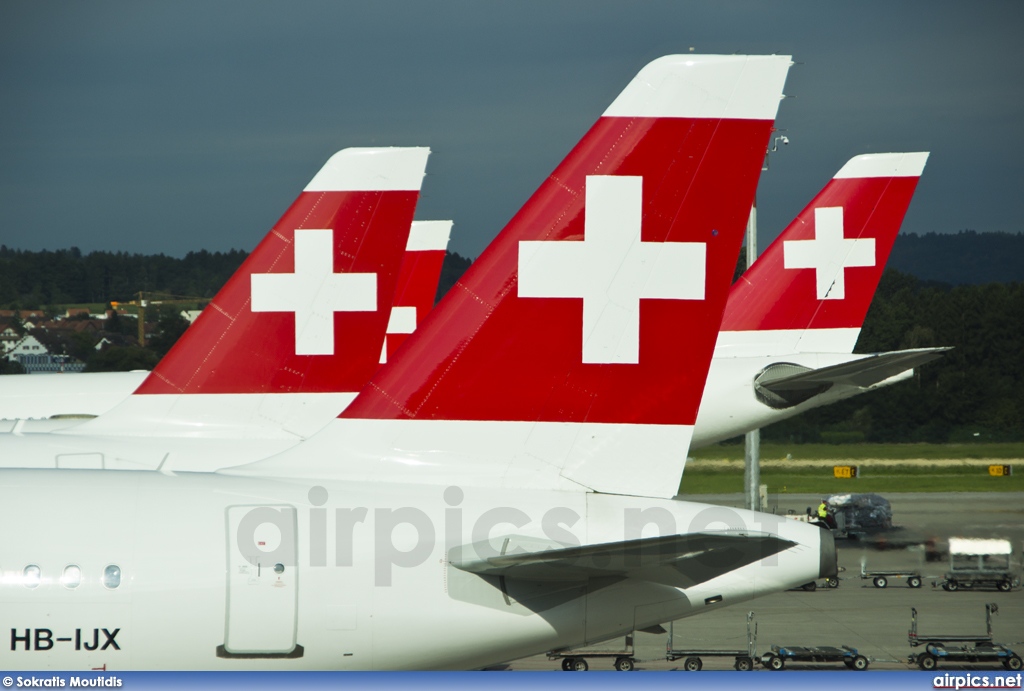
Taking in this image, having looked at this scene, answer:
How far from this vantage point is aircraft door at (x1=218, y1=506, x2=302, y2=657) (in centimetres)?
780

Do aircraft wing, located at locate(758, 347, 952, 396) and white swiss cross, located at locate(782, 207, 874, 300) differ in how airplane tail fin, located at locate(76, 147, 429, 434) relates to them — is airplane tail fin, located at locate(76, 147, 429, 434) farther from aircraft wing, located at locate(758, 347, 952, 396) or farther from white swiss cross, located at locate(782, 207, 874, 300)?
white swiss cross, located at locate(782, 207, 874, 300)

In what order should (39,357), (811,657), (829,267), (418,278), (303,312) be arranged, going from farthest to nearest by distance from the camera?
1. (39,357)
2. (418,278)
3. (829,267)
4. (811,657)
5. (303,312)

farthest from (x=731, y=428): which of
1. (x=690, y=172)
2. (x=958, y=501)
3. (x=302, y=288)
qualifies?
(x=958, y=501)

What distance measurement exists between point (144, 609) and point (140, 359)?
2155 inches

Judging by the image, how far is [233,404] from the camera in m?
15.6

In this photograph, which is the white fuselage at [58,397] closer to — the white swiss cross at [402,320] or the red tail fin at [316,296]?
the white swiss cross at [402,320]

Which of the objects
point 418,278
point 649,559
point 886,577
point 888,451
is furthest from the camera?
point 888,451

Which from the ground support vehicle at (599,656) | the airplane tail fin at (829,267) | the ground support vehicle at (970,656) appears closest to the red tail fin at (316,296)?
the ground support vehicle at (599,656)

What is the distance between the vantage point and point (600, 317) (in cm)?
890

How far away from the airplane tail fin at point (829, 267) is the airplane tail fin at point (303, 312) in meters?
12.5

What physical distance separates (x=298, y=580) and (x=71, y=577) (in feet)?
5.30

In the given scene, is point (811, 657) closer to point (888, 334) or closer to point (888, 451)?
point (888, 451)

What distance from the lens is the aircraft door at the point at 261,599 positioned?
25.6 ft

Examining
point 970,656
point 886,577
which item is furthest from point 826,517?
point 970,656
